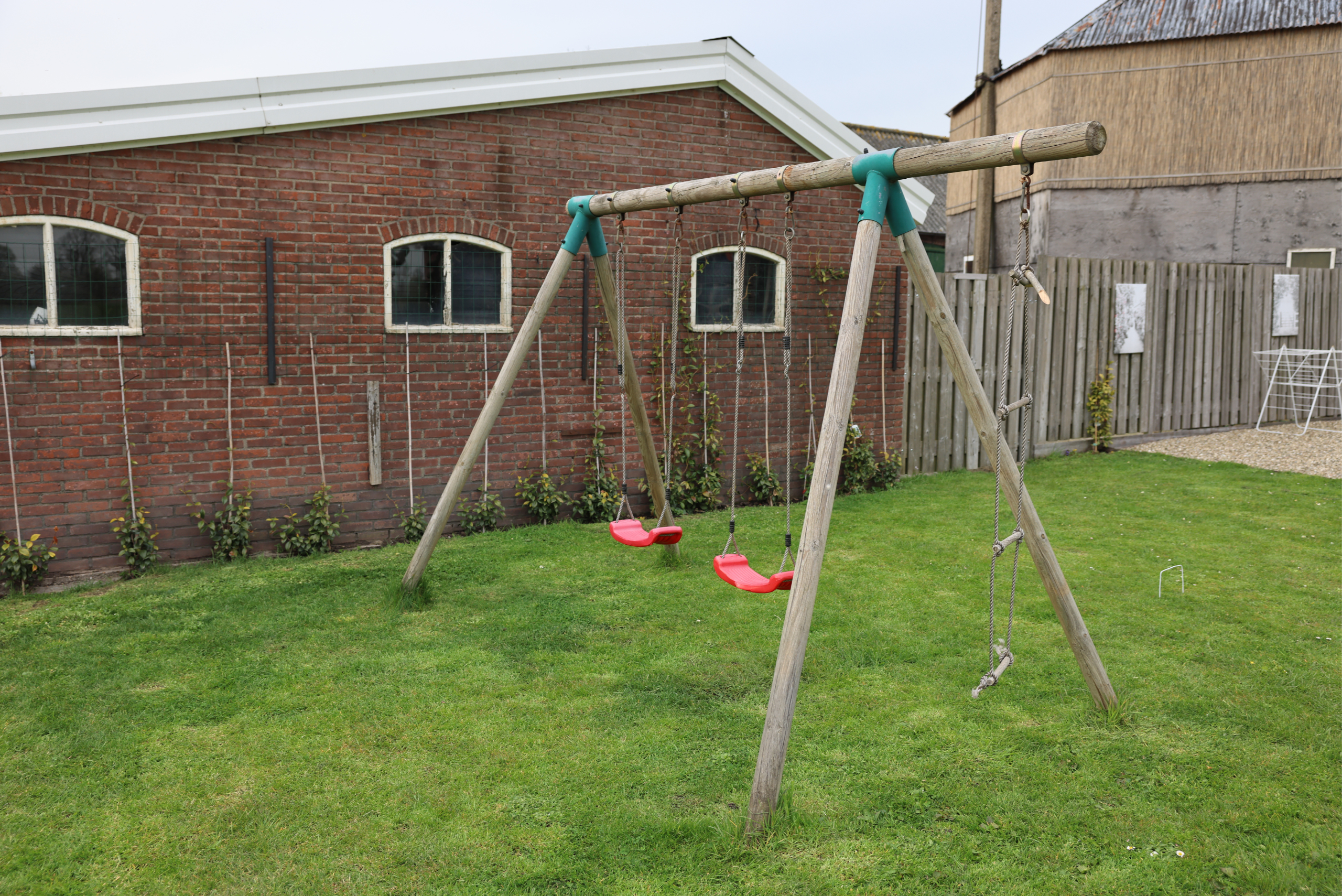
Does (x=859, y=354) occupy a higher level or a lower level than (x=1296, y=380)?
higher

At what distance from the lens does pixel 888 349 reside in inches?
394

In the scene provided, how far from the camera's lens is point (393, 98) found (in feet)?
23.7

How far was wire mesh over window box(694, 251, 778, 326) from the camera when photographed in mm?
8828

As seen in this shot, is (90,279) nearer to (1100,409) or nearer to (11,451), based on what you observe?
(11,451)

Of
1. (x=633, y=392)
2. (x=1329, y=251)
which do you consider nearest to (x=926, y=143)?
(x=1329, y=251)

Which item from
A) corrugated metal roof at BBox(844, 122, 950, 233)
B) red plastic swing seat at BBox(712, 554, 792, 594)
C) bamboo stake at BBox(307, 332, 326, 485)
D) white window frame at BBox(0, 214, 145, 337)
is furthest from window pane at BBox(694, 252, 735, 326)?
corrugated metal roof at BBox(844, 122, 950, 233)

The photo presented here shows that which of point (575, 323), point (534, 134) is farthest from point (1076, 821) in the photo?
point (534, 134)

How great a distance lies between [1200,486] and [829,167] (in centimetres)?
740

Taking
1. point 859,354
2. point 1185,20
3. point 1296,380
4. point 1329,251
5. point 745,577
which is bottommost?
point 745,577

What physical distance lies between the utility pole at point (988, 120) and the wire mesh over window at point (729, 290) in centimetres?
631

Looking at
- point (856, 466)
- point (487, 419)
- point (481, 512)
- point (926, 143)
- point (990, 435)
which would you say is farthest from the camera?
point (926, 143)

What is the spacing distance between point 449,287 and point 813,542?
497 cm

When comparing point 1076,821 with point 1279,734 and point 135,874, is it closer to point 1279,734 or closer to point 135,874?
point 1279,734

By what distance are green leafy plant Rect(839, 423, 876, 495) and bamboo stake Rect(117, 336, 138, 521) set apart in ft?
20.0
